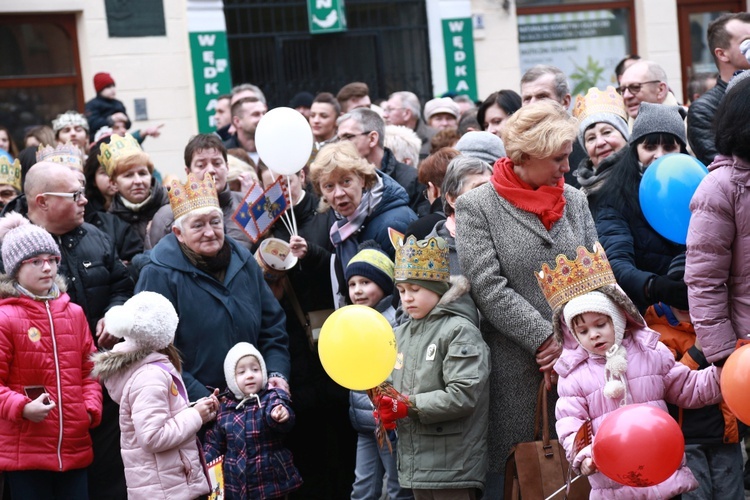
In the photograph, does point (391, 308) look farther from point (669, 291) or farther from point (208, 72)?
point (208, 72)

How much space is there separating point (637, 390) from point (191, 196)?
2.59 metres

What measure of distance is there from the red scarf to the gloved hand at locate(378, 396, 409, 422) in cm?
102

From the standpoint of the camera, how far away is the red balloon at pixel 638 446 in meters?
4.09

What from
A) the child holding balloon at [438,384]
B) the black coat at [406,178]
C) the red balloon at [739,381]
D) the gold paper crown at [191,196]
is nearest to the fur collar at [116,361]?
the gold paper crown at [191,196]

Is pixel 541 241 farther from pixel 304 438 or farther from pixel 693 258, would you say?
pixel 304 438

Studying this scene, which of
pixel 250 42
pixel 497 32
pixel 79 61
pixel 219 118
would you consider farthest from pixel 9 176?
pixel 497 32

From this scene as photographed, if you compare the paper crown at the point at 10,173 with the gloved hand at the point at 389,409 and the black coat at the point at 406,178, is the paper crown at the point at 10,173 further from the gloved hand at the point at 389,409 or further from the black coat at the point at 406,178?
the gloved hand at the point at 389,409

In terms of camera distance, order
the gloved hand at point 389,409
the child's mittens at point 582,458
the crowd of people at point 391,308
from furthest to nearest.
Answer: the gloved hand at point 389,409, the crowd of people at point 391,308, the child's mittens at point 582,458

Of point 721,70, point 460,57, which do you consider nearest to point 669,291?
point 721,70

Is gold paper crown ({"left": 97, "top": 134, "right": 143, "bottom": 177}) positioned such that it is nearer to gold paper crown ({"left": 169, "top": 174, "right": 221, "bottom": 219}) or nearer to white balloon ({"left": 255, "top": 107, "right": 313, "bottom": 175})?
white balloon ({"left": 255, "top": 107, "right": 313, "bottom": 175})

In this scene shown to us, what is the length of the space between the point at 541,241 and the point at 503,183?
311 mm

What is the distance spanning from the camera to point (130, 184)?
22.8ft

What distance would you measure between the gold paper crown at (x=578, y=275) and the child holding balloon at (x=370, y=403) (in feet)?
4.16

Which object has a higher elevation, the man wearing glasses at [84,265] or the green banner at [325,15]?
the green banner at [325,15]
